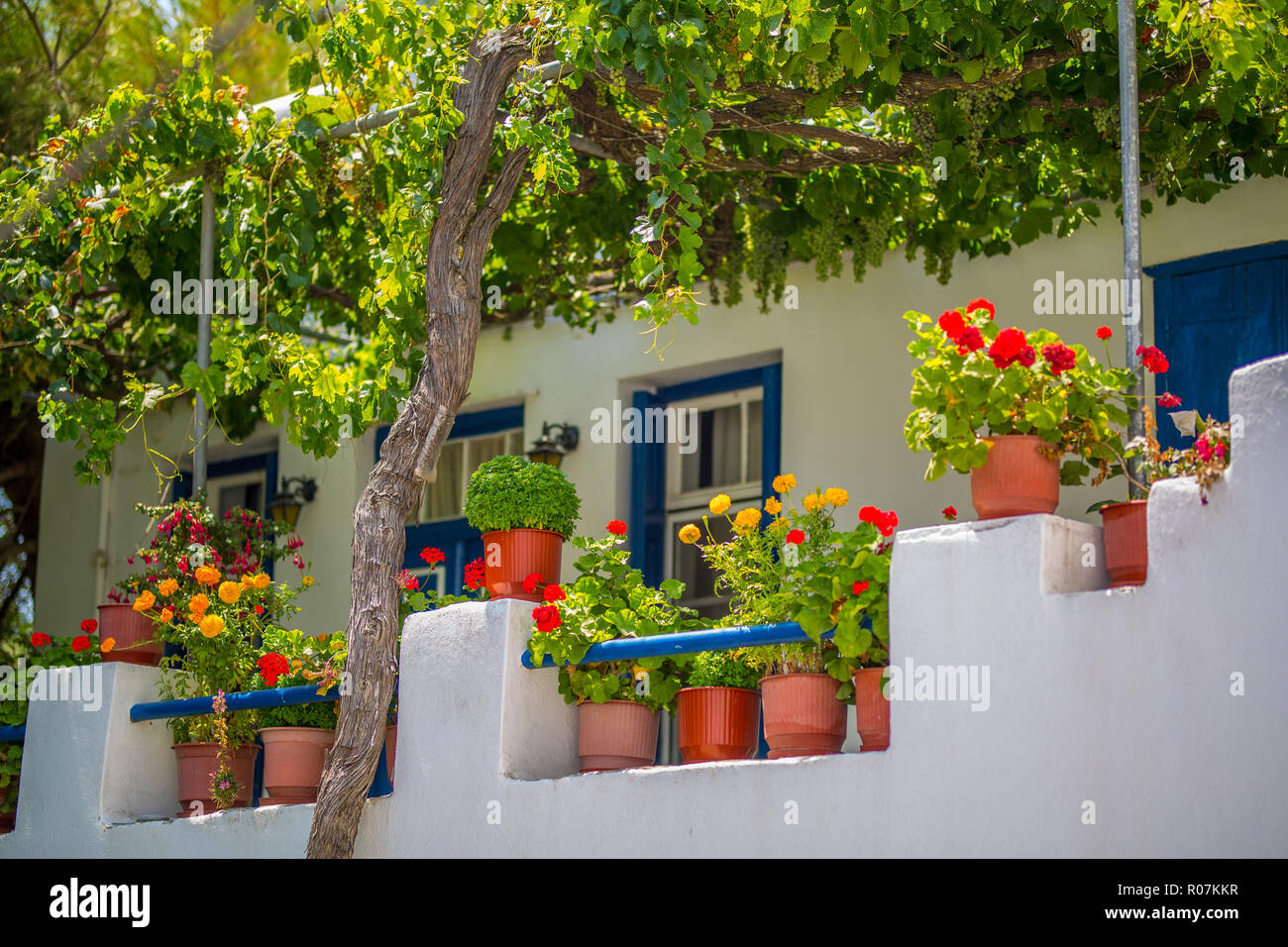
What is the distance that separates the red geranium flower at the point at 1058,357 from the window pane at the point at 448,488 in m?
5.31

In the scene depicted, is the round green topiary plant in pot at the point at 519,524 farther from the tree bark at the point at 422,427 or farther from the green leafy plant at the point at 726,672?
the green leafy plant at the point at 726,672

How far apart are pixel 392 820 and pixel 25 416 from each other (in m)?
6.05

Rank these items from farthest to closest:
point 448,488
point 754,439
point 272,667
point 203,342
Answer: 1. point 448,488
2. point 754,439
3. point 203,342
4. point 272,667

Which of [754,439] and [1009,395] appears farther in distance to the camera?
→ [754,439]

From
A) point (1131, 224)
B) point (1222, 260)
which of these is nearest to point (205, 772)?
point (1131, 224)

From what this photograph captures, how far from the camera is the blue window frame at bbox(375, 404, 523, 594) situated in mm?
8867

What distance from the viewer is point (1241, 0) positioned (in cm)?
473

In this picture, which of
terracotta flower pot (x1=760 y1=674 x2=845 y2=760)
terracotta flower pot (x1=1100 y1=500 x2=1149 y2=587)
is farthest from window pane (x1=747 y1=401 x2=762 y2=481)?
terracotta flower pot (x1=1100 y1=500 x2=1149 y2=587)

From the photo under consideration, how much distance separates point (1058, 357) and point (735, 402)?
163 inches

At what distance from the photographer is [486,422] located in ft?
29.6

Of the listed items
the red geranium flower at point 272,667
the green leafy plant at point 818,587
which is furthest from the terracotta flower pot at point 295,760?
the green leafy plant at point 818,587

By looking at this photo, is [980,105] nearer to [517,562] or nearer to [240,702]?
[517,562]
